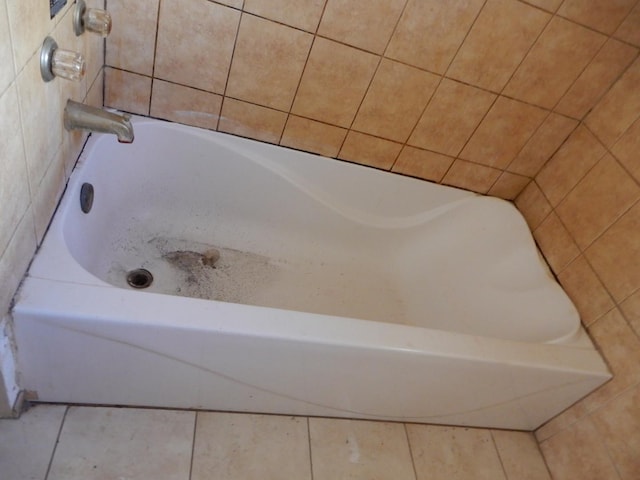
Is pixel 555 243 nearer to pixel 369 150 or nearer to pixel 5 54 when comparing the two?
pixel 369 150

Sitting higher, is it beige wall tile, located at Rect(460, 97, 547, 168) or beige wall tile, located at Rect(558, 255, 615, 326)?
beige wall tile, located at Rect(460, 97, 547, 168)

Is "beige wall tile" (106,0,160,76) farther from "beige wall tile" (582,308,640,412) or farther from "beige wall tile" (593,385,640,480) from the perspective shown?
"beige wall tile" (593,385,640,480)

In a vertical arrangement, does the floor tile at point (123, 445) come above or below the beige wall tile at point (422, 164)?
below

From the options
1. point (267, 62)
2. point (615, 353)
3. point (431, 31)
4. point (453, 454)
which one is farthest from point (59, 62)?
point (615, 353)

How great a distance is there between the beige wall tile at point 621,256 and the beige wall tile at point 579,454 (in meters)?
0.45

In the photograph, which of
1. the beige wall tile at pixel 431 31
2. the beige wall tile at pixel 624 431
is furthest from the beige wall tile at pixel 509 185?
the beige wall tile at pixel 624 431

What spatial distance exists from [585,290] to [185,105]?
1435 mm

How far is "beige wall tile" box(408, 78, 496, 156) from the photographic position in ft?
4.62

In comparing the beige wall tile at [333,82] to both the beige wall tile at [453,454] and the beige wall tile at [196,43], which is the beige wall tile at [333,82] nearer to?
the beige wall tile at [196,43]

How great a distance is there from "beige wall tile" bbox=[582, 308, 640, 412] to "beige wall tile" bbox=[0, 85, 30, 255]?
1592 mm

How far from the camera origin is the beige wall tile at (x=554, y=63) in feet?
4.31

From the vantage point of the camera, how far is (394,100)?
4.60 ft

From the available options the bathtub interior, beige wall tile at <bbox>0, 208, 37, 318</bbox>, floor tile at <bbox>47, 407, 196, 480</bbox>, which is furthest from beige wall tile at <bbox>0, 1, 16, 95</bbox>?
floor tile at <bbox>47, 407, 196, 480</bbox>

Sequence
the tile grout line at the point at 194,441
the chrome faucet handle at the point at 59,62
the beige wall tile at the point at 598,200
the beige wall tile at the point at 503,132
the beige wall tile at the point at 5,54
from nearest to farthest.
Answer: the beige wall tile at the point at 5,54 → the chrome faucet handle at the point at 59,62 → the tile grout line at the point at 194,441 → the beige wall tile at the point at 598,200 → the beige wall tile at the point at 503,132
